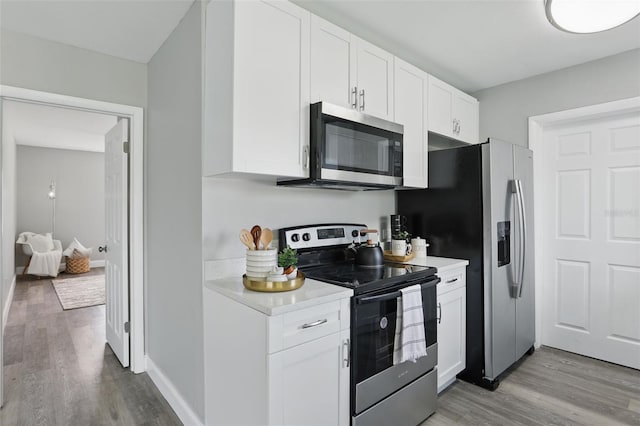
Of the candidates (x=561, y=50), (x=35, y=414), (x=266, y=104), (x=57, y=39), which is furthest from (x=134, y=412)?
(x=561, y=50)

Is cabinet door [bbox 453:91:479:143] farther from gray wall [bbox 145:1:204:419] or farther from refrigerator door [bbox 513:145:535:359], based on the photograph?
gray wall [bbox 145:1:204:419]

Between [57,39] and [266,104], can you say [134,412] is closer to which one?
[266,104]

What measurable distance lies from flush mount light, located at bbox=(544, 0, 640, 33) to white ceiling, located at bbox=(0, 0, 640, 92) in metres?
0.11

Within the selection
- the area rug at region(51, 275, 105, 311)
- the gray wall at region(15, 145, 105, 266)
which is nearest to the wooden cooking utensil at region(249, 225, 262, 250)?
the area rug at region(51, 275, 105, 311)

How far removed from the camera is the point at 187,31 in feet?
6.69

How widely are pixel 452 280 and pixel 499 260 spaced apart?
17.3 inches

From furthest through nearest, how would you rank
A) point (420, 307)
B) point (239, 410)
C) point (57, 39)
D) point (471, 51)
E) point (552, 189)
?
point (552, 189) → point (471, 51) → point (57, 39) → point (420, 307) → point (239, 410)

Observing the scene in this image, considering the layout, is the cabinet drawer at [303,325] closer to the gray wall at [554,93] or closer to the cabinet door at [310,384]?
the cabinet door at [310,384]

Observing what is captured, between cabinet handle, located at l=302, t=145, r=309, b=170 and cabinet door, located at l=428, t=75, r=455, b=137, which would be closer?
cabinet handle, located at l=302, t=145, r=309, b=170

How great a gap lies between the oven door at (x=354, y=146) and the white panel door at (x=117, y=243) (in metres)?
1.72

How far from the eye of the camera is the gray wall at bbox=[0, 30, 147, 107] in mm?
2205

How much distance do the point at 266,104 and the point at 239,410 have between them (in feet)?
4.68

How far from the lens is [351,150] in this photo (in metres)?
2.01

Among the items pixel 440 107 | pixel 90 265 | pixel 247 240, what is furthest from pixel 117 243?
pixel 90 265
